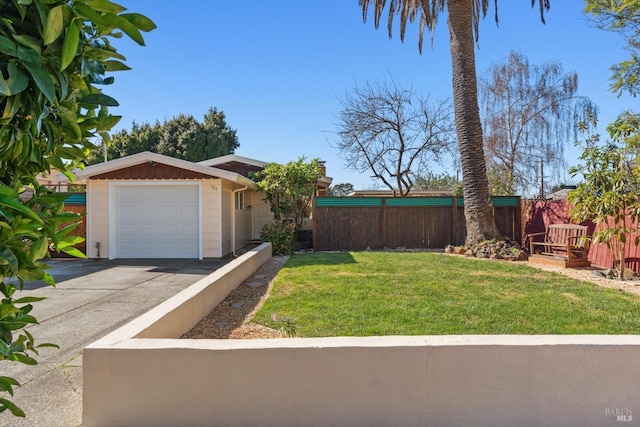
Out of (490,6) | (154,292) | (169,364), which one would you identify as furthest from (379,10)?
(169,364)

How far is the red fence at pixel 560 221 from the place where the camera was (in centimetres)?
868

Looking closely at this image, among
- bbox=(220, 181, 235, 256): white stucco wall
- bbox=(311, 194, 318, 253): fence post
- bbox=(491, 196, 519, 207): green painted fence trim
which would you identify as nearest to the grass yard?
bbox=(220, 181, 235, 256): white stucco wall

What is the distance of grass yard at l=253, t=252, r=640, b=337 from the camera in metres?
4.54

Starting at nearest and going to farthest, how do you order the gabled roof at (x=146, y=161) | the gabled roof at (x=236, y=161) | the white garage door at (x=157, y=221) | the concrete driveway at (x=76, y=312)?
the concrete driveway at (x=76, y=312), the gabled roof at (x=146, y=161), the white garage door at (x=157, y=221), the gabled roof at (x=236, y=161)

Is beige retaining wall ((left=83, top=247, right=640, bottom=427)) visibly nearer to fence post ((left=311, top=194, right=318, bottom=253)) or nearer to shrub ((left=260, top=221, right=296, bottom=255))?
shrub ((left=260, top=221, right=296, bottom=255))

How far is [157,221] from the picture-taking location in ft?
39.7

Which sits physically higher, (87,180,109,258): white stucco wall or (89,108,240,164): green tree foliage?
(89,108,240,164): green tree foliage

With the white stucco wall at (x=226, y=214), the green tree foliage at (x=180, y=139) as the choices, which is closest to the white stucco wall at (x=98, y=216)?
the white stucco wall at (x=226, y=214)

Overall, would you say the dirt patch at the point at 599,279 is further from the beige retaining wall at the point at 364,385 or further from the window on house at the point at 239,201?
the window on house at the point at 239,201

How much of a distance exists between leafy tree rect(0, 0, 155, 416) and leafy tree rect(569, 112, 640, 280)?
8.85 metres

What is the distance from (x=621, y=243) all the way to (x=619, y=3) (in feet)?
15.1

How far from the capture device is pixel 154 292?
7133 millimetres

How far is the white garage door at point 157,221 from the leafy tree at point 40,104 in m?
10.8

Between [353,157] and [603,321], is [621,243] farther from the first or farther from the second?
[353,157]
